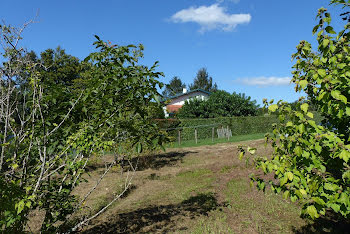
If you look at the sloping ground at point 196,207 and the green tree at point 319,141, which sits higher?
the green tree at point 319,141

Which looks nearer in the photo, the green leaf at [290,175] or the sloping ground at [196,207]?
the green leaf at [290,175]

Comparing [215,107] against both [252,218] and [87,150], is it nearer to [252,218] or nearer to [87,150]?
[252,218]

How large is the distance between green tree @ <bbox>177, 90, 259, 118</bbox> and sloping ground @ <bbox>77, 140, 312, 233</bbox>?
2093cm

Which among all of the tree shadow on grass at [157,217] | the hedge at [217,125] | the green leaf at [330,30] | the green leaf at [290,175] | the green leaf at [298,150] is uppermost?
the green leaf at [330,30]

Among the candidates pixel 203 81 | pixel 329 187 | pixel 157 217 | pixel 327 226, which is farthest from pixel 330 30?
pixel 203 81

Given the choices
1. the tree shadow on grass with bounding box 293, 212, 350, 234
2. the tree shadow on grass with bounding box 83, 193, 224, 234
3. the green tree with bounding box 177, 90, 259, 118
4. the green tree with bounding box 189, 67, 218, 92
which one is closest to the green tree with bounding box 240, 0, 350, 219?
the tree shadow on grass with bounding box 293, 212, 350, 234

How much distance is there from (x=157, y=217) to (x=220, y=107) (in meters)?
26.5

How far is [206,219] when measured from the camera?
212 inches

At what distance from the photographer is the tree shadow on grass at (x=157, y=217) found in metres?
5.04

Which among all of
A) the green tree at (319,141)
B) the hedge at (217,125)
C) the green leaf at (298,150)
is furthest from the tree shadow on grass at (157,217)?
the hedge at (217,125)

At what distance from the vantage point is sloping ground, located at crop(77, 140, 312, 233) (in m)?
5.04

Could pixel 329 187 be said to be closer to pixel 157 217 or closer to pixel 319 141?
pixel 319 141

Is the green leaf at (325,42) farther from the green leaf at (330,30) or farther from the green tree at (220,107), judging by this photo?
the green tree at (220,107)

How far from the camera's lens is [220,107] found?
102 feet
